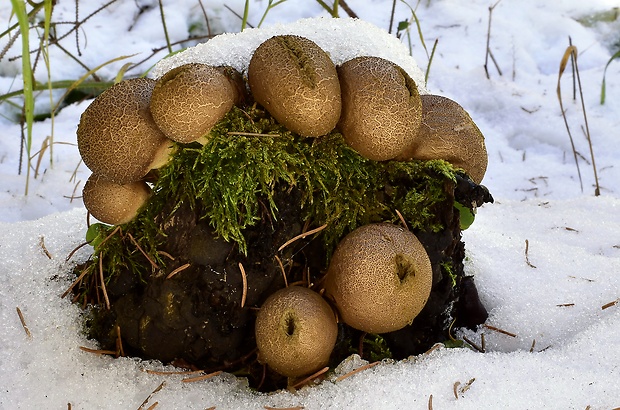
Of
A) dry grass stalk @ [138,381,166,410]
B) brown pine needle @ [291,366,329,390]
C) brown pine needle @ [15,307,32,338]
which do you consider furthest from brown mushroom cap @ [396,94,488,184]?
brown pine needle @ [15,307,32,338]

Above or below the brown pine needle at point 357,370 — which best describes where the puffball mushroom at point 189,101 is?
above

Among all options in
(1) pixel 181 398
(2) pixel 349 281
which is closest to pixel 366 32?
(2) pixel 349 281

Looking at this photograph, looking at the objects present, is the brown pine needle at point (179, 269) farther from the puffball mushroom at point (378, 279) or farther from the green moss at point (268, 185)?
the puffball mushroom at point (378, 279)

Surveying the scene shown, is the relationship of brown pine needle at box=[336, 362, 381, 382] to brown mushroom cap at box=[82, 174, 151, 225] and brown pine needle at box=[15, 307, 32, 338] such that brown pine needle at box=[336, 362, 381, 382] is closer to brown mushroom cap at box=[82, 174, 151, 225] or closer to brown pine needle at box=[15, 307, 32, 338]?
brown mushroom cap at box=[82, 174, 151, 225]

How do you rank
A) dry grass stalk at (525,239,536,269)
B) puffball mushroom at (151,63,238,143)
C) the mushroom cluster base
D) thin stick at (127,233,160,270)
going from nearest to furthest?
puffball mushroom at (151,63,238,143)
the mushroom cluster base
thin stick at (127,233,160,270)
dry grass stalk at (525,239,536,269)

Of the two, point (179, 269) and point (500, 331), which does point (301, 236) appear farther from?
point (500, 331)

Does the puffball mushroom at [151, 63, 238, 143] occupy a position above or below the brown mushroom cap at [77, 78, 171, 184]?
above

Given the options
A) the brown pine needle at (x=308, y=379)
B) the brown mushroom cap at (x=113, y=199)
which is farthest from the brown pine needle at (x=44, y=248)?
the brown pine needle at (x=308, y=379)
